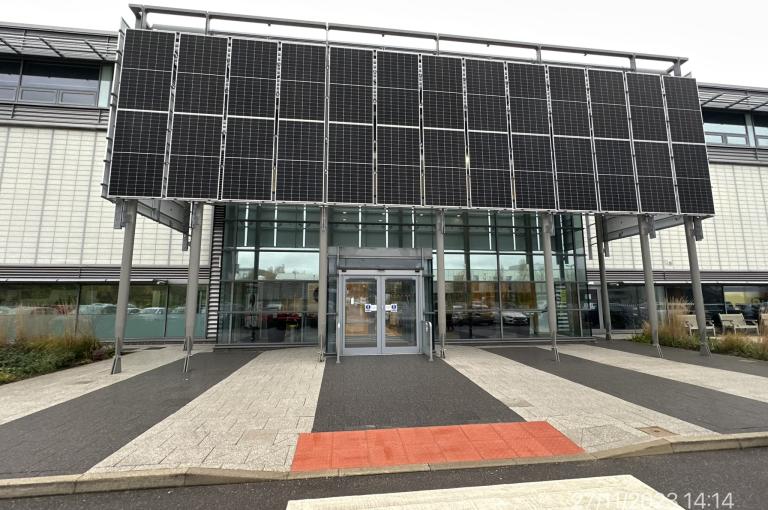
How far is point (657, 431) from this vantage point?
198 inches

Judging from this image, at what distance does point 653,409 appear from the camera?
613 centimetres

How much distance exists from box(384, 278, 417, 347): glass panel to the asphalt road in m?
8.44

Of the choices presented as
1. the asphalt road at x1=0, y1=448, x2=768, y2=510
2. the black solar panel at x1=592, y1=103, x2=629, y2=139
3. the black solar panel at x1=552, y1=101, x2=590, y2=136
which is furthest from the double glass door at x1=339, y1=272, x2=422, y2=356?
the black solar panel at x1=592, y1=103, x2=629, y2=139

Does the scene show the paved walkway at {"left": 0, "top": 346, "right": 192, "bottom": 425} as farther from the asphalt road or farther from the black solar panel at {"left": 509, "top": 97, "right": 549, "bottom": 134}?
the black solar panel at {"left": 509, "top": 97, "right": 549, "bottom": 134}

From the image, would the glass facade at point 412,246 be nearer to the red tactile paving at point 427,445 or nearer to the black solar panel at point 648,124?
the black solar panel at point 648,124

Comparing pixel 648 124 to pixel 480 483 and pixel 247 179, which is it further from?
pixel 480 483

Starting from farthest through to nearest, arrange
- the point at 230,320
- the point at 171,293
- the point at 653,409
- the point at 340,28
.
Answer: the point at 171,293 → the point at 230,320 → the point at 340,28 → the point at 653,409

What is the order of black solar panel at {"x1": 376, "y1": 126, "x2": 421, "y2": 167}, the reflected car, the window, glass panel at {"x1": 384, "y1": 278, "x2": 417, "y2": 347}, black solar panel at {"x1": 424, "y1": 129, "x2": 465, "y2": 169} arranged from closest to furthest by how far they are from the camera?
1. black solar panel at {"x1": 376, "y1": 126, "x2": 421, "y2": 167}
2. black solar panel at {"x1": 424, "y1": 129, "x2": 465, "y2": 169}
3. glass panel at {"x1": 384, "y1": 278, "x2": 417, "y2": 347}
4. the reflected car
5. the window

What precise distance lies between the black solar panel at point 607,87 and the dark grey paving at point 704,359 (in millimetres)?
9167

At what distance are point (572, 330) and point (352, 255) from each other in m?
11.4

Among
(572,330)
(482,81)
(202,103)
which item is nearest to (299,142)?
(202,103)

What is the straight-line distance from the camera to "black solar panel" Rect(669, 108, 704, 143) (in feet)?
43.2

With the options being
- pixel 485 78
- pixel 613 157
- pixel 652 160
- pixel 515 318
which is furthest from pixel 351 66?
pixel 515 318

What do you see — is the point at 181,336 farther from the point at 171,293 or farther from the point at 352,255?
the point at 352,255
